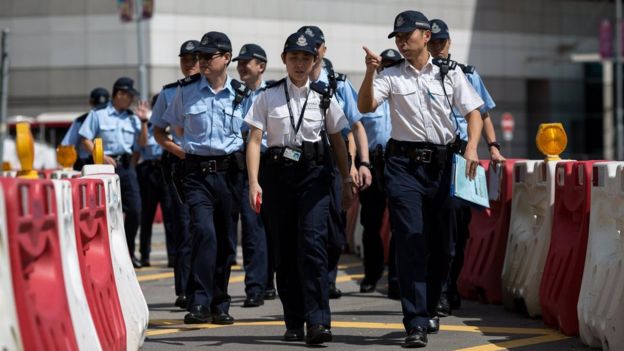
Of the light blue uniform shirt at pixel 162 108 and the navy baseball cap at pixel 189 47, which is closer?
the light blue uniform shirt at pixel 162 108

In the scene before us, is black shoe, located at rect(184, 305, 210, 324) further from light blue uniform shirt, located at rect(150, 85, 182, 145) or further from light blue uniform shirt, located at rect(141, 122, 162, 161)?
light blue uniform shirt, located at rect(141, 122, 162, 161)

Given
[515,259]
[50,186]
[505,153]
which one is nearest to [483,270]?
[515,259]

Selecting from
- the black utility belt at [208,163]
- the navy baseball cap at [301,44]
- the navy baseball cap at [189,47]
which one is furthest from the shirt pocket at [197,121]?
the navy baseball cap at [301,44]

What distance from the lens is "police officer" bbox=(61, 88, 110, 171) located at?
15273 millimetres

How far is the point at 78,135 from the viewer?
15266 millimetres

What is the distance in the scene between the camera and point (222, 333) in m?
9.70

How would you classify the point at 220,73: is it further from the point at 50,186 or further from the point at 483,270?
the point at 50,186

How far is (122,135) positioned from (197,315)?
5246 millimetres

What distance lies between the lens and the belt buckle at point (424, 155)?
357 inches

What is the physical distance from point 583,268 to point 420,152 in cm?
128

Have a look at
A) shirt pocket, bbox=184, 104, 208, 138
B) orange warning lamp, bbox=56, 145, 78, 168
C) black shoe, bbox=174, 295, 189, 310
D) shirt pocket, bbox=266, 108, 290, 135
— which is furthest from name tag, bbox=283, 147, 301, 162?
orange warning lamp, bbox=56, 145, 78, 168

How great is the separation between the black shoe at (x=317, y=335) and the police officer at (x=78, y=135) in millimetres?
6925

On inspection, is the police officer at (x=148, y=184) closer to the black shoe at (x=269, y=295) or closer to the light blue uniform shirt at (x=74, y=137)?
the light blue uniform shirt at (x=74, y=137)

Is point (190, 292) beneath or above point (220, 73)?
beneath
